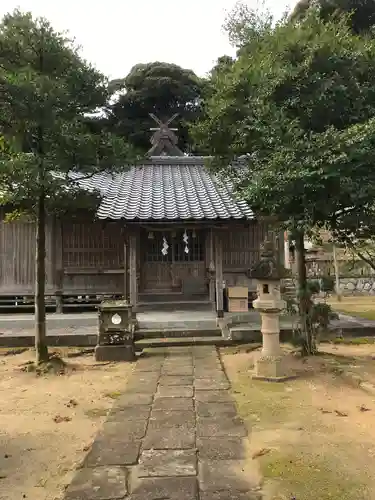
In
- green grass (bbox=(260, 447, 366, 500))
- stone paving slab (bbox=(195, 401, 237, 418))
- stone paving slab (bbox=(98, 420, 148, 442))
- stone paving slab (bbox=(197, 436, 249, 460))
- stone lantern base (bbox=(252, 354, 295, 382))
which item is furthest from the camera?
stone lantern base (bbox=(252, 354, 295, 382))

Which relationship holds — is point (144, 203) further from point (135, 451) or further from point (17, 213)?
point (135, 451)

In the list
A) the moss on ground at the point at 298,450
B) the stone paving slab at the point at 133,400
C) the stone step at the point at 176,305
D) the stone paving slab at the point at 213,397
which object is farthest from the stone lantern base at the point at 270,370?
the stone step at the point at 176,305

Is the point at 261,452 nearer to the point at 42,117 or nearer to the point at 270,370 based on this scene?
the point at 270,370

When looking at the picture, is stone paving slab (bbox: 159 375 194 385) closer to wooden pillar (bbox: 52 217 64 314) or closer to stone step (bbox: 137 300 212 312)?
stone step (bbox: 137 300 212 312)

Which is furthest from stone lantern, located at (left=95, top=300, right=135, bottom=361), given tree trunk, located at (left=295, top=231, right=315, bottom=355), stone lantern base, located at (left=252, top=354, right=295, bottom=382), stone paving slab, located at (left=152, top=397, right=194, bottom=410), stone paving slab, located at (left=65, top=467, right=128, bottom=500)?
stone paving slab, located at (left=65, top=467, right=128, bottom=500)

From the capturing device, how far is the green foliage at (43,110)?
7117 mm

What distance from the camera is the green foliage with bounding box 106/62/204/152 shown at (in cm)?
2916

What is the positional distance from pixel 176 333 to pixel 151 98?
2295 centimetres

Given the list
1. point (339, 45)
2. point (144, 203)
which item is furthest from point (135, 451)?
point (144, 203)

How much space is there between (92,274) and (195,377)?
721 centimetres

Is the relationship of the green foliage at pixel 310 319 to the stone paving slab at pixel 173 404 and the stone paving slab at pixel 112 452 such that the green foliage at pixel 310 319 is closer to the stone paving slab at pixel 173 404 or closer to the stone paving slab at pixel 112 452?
the stone paving slab at pixel 173 404

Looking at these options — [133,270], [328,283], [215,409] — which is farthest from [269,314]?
[328,283]

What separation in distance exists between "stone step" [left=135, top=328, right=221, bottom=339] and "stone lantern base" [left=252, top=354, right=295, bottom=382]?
130 inches

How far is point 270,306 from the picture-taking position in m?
7.29
